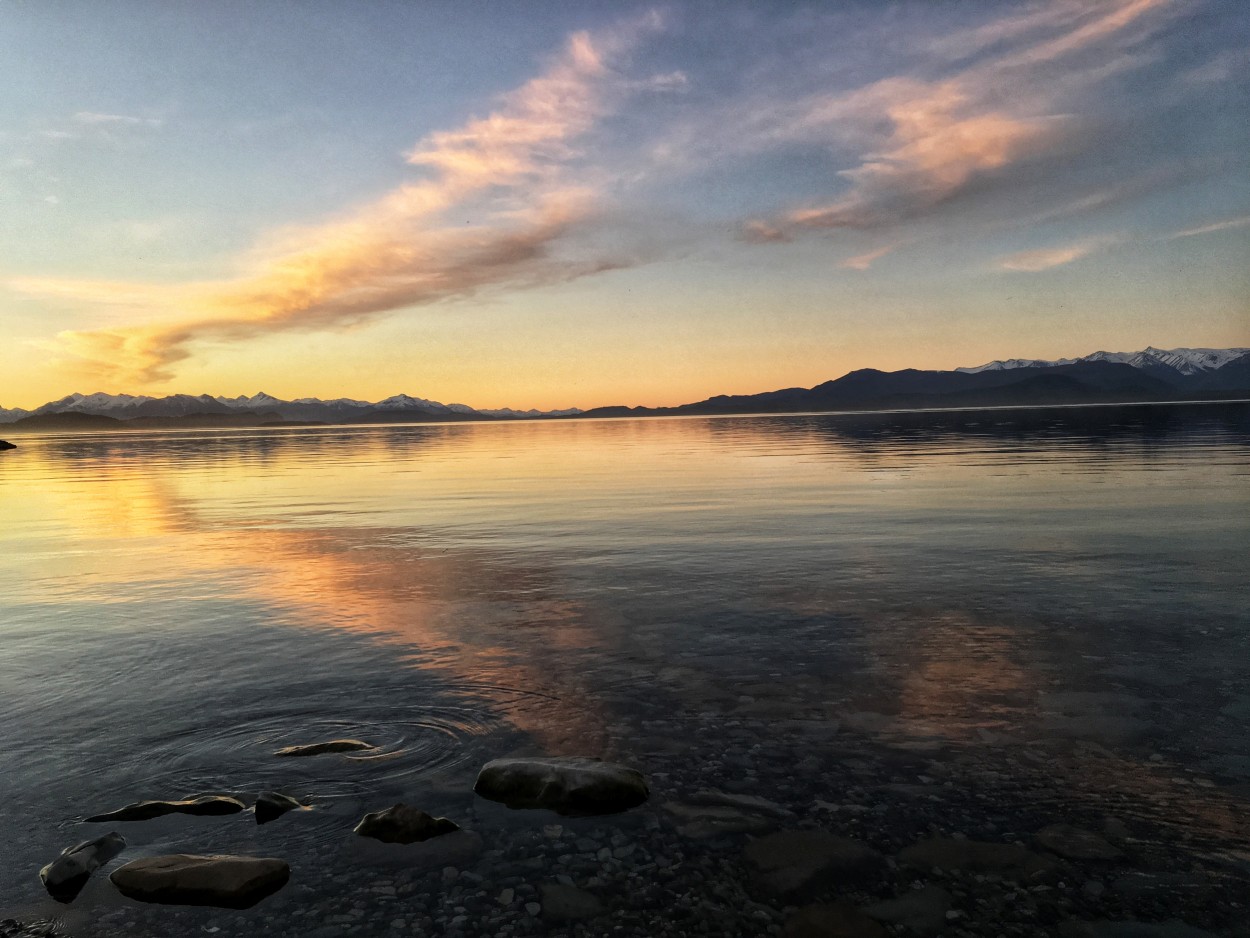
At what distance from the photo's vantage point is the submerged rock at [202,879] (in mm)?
5879

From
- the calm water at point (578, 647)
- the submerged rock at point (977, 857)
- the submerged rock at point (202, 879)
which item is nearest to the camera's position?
the submerged rock at point (202, 879)

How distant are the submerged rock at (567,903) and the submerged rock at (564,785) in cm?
111

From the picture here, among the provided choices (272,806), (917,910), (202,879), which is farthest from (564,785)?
(917,910)

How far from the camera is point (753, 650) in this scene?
37.7 feet

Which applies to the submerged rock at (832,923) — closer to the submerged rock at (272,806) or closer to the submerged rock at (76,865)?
the submerged rock at (272,806)

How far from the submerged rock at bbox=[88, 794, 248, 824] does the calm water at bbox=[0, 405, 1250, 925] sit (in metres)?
0.23

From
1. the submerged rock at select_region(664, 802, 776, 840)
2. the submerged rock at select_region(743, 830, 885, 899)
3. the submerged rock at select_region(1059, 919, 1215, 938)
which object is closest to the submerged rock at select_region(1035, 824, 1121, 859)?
the submerged rock at select_region(1059, 919, 1215, 938)

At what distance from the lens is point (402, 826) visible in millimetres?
6746

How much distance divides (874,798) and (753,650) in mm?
4423

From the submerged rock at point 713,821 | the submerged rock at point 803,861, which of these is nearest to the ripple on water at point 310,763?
the submerged rock at point 713,821

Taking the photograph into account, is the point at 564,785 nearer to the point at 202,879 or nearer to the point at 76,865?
the point at 202,879

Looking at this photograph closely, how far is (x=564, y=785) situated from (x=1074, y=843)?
433 cm

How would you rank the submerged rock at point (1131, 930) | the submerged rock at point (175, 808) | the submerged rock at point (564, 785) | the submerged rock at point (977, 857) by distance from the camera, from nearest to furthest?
the submerged rock at point (1131, 930)
the submerged rock at point (977, 857)
the submerged rock at point (175, 808)
the submerged rock at point (564, 785)

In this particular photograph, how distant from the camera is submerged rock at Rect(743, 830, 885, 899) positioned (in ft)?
19.5
